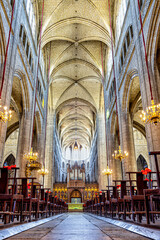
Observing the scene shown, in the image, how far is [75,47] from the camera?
2286 cm

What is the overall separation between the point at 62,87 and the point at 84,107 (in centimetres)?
770

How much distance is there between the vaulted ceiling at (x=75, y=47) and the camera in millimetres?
18203

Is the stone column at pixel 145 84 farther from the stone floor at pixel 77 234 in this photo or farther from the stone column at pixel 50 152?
the stone column at pixel 50 152

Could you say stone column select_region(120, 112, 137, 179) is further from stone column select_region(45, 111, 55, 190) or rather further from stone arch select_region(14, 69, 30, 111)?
stone column select_region(45, 111, 55, 190)

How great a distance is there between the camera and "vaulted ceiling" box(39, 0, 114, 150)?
59.7 feet

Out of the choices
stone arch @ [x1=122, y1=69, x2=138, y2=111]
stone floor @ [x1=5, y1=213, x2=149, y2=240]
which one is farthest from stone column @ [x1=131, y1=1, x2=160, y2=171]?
stone floor @ [x1=5, y1=213, x2=149, y2=240]

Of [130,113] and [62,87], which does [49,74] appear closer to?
[62,87]

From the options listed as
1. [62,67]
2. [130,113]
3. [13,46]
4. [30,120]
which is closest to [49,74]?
[62,67]

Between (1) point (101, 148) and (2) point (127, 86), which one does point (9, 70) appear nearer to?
(2) point (127, 86)

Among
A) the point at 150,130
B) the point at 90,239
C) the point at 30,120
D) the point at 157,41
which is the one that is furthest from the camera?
the point at 30,120

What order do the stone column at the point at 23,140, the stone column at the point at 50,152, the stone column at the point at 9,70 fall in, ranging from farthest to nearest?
the stone column at the point at 50,152, the stone column at the point at 23,140, the stone column at the point at 9,70

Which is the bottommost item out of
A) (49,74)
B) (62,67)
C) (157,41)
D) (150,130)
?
(150,130)

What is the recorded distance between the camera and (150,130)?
345 inches

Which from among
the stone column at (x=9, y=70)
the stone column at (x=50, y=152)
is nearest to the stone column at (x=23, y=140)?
the stone column at (x=9, y=70)
